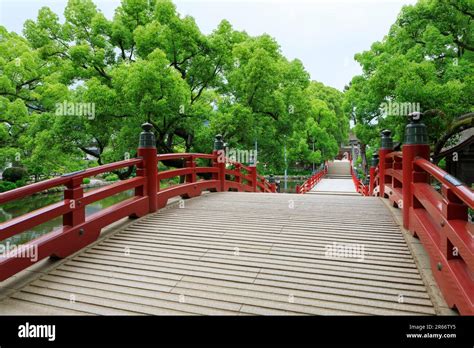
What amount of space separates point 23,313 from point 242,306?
2172mm

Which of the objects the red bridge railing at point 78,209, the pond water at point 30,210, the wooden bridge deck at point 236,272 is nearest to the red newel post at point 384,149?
the wooden bridge deck at point 236,272

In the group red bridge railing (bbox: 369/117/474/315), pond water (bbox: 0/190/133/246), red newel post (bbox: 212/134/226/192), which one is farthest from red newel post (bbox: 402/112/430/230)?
pond water (bbox: 0/190/133/246)

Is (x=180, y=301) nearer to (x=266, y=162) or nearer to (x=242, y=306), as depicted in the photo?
(x=242, y=306)

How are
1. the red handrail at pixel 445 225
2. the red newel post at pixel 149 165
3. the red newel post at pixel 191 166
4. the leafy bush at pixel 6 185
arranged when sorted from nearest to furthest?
1. the red handrail at pixel 445 225
2. the red newel post at pixel 149 165
3. the red newel post at pixel 191 166
4. the leafy bush at pixel 6 185

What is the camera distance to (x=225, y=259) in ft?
15.1

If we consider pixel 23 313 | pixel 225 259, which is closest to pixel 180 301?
pixel 225 259

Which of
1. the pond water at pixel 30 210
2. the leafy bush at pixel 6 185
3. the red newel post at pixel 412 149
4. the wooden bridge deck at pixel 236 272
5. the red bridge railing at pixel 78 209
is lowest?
the pond water at pixel 30 210

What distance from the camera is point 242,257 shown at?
4.66m

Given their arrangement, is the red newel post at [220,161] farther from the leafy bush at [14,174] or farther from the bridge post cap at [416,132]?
the leafy bush at [14,174]

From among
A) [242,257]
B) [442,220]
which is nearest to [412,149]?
[442,220]

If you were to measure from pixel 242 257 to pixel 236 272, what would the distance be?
1.53 feet

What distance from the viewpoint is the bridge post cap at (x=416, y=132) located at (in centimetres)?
517

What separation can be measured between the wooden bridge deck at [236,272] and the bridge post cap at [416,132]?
4.71 ft

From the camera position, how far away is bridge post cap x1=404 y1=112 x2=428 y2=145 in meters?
5.17
